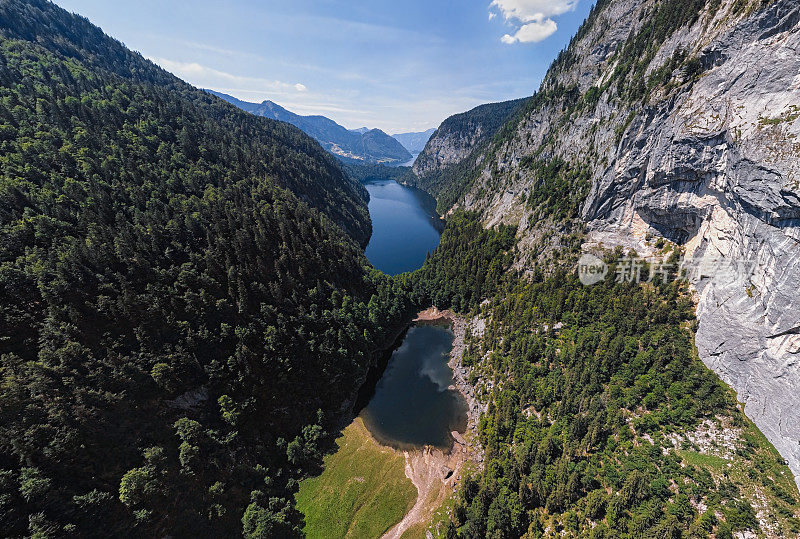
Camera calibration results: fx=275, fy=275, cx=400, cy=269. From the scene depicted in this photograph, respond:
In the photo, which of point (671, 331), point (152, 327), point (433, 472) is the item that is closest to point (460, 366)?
point (433, 472)

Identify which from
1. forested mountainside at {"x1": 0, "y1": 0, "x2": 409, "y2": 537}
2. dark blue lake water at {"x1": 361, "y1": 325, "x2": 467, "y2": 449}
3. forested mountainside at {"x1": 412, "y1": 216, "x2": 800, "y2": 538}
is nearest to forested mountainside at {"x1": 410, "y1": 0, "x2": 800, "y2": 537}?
Answer: forested mountainside at {"x1": 412, "y1": 216, "x2": 800, "y2": 538}

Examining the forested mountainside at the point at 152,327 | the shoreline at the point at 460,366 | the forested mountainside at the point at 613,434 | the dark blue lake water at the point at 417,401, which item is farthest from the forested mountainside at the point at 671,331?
the forested mountainside at the point at 152,327

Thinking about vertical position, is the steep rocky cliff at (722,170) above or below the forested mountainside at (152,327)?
above

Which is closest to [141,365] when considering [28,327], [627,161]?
[28,327]

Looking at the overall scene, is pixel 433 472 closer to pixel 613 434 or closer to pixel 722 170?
pixel 613 434

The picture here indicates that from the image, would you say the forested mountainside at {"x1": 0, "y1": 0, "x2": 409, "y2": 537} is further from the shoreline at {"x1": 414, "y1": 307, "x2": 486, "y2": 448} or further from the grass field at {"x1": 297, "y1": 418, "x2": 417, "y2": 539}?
the shoreline at {"x1": 414, "y1": 307, "x2": 486, "y2": 448}

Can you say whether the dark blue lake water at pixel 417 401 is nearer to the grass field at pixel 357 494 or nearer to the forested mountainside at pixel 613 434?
the grass field at pixel 357 494

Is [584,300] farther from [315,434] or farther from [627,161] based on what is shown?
[315,434]
